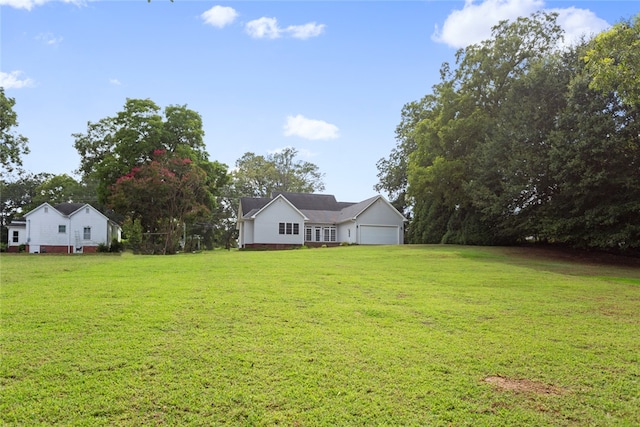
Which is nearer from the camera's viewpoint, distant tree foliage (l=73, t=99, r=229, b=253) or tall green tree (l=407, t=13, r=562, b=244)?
tall green tree (l=407, t=13, r=562, b=244)

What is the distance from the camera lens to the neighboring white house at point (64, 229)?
32.8 metres

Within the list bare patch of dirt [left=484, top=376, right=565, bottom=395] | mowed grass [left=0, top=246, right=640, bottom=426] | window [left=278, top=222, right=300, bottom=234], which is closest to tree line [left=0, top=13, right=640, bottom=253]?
window [left=278, top=222, right=300, bottom=234]

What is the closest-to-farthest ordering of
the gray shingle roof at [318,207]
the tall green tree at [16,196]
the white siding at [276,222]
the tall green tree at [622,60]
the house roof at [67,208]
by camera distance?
1. the tall green tree at [622,60]
2. the house roof at [67,208]
3. the white siding at [276,222]
4. the gray shingle roof at [318,207]
5. the tall green tree at [16,196]

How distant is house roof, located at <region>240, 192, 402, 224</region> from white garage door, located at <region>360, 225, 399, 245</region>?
172 centimetres

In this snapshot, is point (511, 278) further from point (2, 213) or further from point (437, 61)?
point (2, 213)

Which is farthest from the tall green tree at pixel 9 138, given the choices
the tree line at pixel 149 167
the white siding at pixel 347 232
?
the white siding at pixel 347 232

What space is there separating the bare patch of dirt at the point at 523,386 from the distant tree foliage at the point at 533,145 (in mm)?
11764

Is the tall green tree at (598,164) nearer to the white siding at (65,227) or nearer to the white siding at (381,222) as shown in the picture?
the white siding at (381,222)

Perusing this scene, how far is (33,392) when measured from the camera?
12.2 feet

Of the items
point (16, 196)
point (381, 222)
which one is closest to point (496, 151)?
point (381, 222)

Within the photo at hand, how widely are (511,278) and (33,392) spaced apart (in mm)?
11751

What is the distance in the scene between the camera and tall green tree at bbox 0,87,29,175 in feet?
97.7

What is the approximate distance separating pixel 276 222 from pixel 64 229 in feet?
56.0

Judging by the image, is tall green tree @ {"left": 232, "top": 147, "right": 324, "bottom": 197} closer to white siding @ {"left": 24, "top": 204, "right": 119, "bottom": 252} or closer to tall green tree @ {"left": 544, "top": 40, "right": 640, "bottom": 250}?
white siding @ {"left": 24, "top": 204, "right": 119, "bottom": 252}
